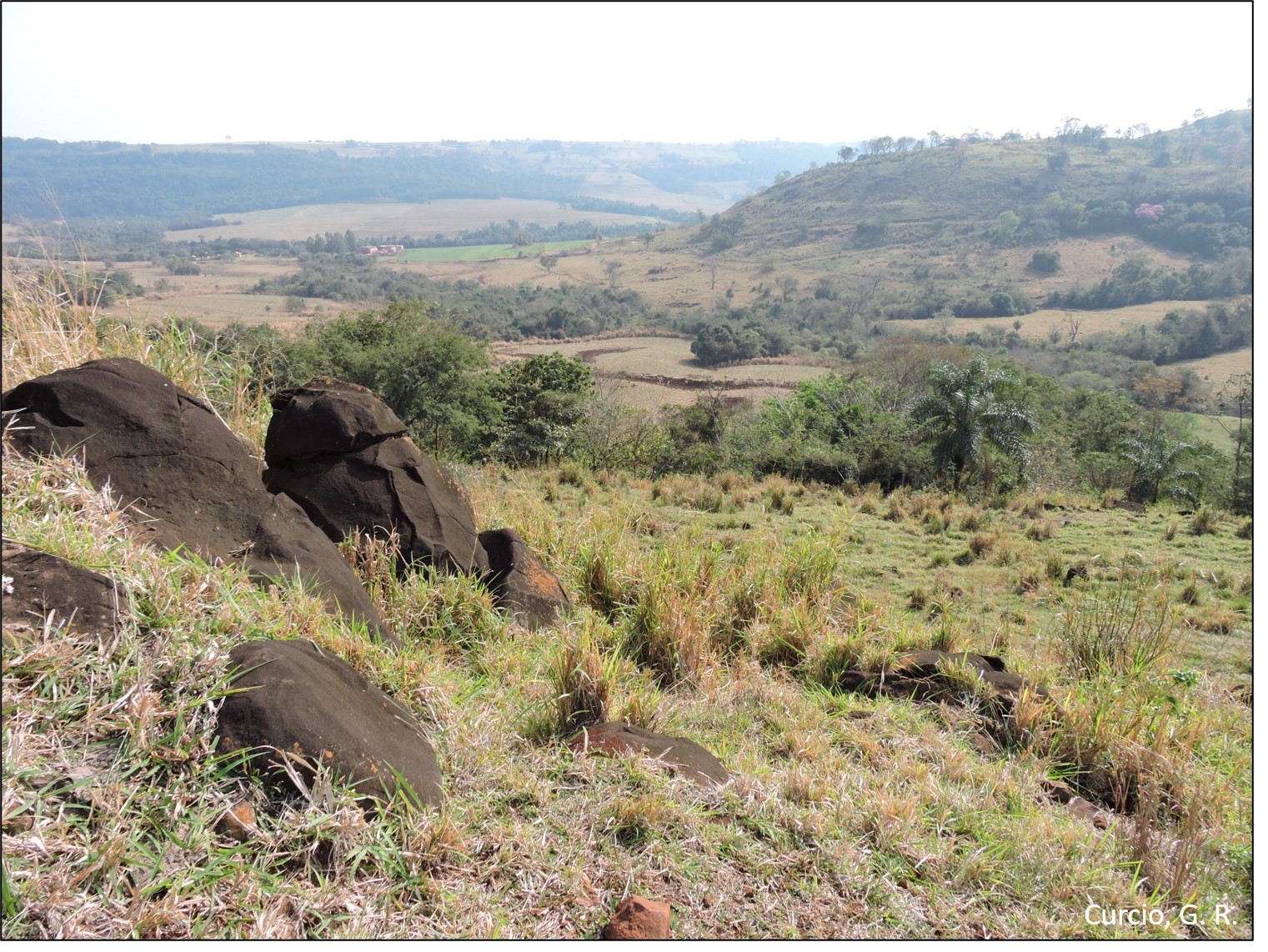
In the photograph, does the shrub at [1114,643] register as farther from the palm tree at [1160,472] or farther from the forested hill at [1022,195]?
the forested hill at [1022,195]

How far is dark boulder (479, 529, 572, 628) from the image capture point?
16.9 ft

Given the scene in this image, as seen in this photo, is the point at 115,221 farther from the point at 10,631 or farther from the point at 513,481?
the point at 10,631

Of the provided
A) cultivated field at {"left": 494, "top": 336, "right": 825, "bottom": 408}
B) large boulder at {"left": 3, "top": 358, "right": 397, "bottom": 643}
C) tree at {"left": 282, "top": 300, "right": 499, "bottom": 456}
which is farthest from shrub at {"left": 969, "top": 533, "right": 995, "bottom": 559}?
cultivated field at {"left": 494, "top": 336, "right": 825, "bottom": 408}

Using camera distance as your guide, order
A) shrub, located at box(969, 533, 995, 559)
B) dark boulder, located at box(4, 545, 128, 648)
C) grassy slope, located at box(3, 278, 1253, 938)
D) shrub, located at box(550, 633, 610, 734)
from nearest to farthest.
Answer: grassy slope, located at box(3, 278, 1253, 938), dark boulder, located at box(4, 545, 128, 648), shrub, located at box(550, 633, 610, 734), shrub, located at box(969, 533, 995, 559)

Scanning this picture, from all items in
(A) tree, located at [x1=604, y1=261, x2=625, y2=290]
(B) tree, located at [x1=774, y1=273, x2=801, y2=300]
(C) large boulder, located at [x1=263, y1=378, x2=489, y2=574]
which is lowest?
(C) large boulder, located at [x1=263, y1=378, x2=489, y2=574]

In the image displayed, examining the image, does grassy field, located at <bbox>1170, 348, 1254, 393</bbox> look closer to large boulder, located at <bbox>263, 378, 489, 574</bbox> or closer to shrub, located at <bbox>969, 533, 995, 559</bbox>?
shrub, located at <bbox>969, 533, 995, 559</bbox>

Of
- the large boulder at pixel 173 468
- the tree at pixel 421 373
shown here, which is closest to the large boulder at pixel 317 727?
the large boulder at pixel 173 468

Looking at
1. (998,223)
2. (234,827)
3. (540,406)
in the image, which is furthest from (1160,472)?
A: (998,223)

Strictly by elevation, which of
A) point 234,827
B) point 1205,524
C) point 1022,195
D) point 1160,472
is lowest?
point 1160,472

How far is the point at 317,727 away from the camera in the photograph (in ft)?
8.96

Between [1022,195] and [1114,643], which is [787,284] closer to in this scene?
[1022,195]

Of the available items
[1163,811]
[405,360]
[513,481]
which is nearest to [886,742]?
[1163,811]

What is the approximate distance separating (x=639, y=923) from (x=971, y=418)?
16.4 metres

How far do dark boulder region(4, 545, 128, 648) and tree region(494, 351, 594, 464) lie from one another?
18249 mm
